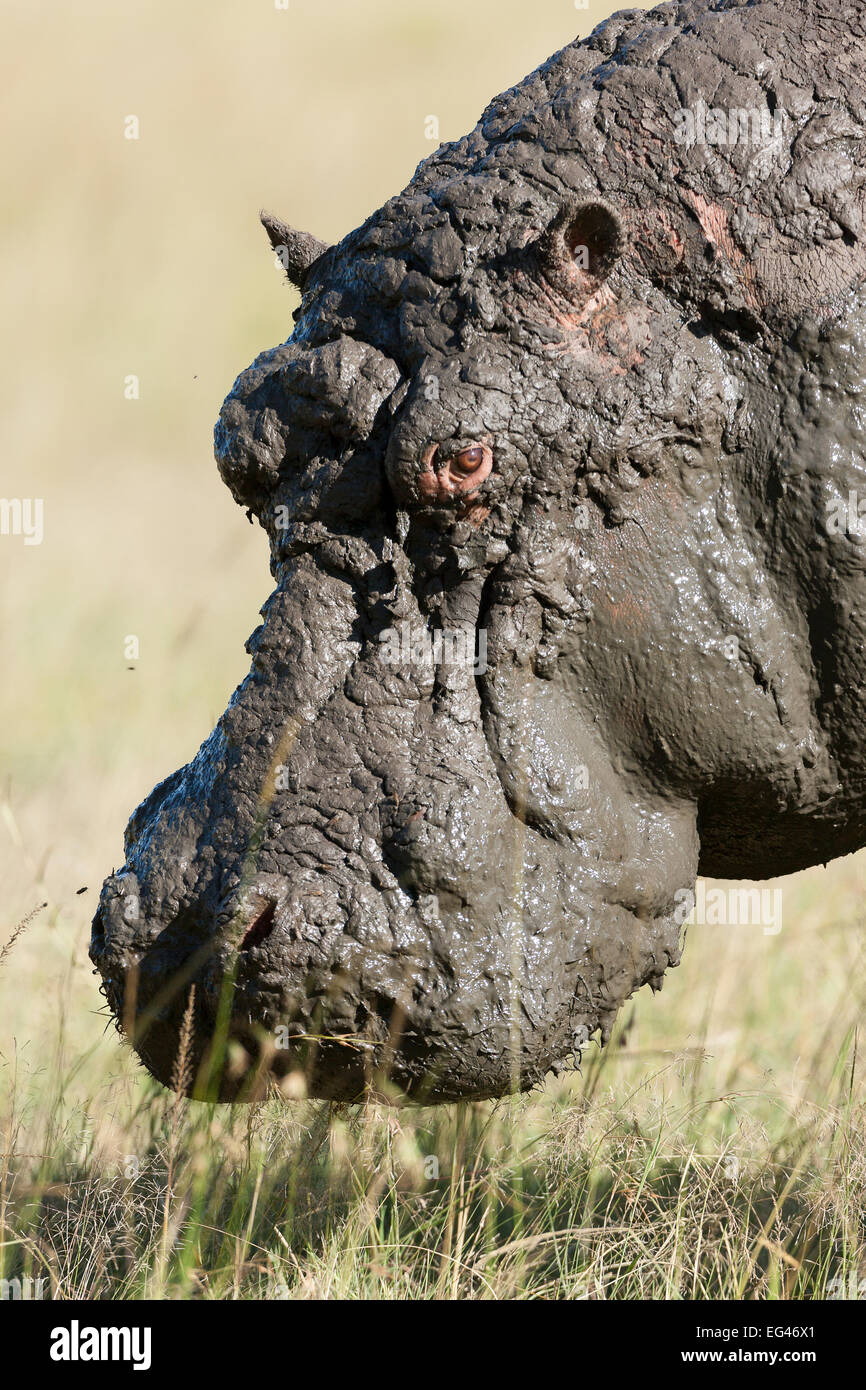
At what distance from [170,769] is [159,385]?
8284 millimetres

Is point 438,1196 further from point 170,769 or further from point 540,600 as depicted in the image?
point 170,769

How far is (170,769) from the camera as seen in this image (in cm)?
794

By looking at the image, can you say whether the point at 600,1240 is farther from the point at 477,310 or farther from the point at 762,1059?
the point at 762,1059

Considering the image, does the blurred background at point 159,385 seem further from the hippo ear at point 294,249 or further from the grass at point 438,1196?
the hippo ear at point 294,249

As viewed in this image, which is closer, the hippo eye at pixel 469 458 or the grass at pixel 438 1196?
the hippo eye at pixel 469 458

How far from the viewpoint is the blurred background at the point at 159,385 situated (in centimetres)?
A: 624

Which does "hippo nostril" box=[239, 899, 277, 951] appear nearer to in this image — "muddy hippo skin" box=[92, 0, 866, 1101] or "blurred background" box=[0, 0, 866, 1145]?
"muddy hippo skin" box=[92, 0, 866, 1101]

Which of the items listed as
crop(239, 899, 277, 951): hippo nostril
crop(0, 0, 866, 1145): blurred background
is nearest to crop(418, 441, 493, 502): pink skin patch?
crop(239, 899, 277, 951): hippo nostril

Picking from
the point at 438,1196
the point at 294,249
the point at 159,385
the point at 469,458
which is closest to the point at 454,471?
the point at 469,458

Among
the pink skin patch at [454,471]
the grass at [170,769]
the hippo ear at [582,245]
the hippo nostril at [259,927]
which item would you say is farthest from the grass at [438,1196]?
the hippo ear at [582,245]

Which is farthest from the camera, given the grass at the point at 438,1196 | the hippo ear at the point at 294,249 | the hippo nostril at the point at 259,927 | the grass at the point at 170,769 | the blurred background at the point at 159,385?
the blurred background at the point at 159,385

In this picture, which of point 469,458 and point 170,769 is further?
point 170,769
